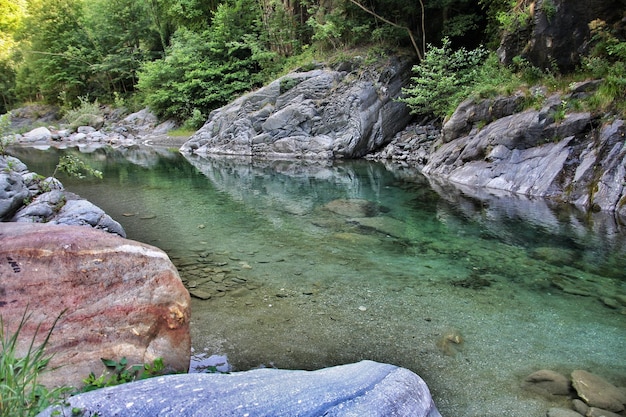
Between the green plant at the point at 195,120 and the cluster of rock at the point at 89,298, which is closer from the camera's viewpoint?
the cluster of rock at the point at 89,298

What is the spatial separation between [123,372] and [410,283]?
380 centimetres

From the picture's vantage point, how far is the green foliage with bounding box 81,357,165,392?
272 cm

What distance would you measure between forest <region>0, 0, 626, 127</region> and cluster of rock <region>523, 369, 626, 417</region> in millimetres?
9990

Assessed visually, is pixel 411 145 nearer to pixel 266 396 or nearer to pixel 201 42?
pixel 201 42

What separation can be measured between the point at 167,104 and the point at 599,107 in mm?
26562

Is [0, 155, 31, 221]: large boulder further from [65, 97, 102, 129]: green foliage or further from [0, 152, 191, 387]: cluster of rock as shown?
[65, 97, 102, 129]: green foliage

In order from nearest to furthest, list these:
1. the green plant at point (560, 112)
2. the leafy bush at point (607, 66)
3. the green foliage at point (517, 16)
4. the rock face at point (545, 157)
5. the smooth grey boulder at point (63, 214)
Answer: the smooth grey boulder at point (63, 214)
the rock face at point (545, 157)
the leafy bush at point (607, 66)
the green plant at point (560, 112)
the green foliage at point (517, 16)

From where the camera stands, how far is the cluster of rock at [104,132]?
29766mm

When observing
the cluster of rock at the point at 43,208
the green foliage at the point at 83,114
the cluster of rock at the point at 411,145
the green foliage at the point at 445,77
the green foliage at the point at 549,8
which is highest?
the green foliage at the point at 549,8

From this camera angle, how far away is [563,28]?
486 inches

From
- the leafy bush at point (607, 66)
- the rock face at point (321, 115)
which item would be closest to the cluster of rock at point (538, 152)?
the leafy bush at point (607, 66)

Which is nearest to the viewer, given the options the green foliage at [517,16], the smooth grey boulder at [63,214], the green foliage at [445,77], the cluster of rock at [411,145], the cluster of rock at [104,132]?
the smooth grey boulder at [63,214]

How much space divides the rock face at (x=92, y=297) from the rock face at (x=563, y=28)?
13517mm

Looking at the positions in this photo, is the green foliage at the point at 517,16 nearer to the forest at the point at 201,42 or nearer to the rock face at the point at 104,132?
the forest at the point at 201,42
